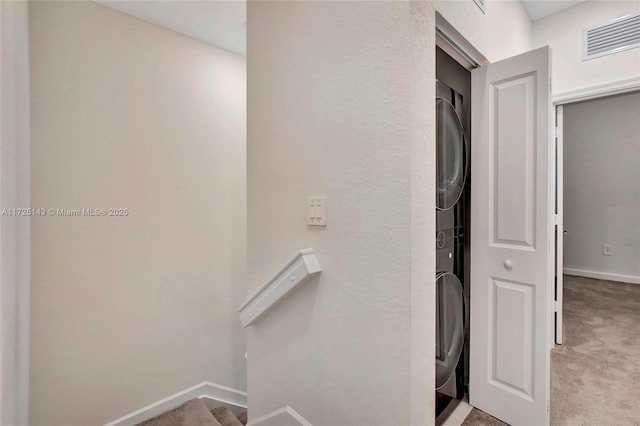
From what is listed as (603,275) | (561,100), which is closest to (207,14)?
(561,100)

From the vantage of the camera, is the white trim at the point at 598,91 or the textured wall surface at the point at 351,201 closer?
the textured wall surface at the point at 351,201

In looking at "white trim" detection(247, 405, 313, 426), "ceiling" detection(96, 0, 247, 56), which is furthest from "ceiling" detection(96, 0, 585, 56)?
"white trim" detection(247, 405, 313, 426)

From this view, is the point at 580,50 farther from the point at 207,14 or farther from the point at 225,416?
the point at 225,416

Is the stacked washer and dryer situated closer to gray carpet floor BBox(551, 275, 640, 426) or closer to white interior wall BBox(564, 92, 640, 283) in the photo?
gray carpet floor BBox(551, 275, 640, 426)

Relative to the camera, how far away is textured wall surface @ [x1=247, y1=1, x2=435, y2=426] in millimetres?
1061

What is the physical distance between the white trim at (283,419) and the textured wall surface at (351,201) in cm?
3

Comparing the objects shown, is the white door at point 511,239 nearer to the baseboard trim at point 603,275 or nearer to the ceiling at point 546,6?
the ceiling at point 546,6

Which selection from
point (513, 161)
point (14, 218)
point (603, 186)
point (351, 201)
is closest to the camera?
point (351, 201)

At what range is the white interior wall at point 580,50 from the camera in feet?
7.11

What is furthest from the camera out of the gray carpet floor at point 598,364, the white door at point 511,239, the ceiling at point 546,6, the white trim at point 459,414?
the ceiling at point 546,6

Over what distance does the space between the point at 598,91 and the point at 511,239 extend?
1602 millimetres

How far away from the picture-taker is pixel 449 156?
1.66m

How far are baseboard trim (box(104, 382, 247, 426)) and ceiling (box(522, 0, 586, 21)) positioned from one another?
393 cm

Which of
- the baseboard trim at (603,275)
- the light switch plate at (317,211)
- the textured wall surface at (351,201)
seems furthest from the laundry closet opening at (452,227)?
the baseboard trim at (603,275)
